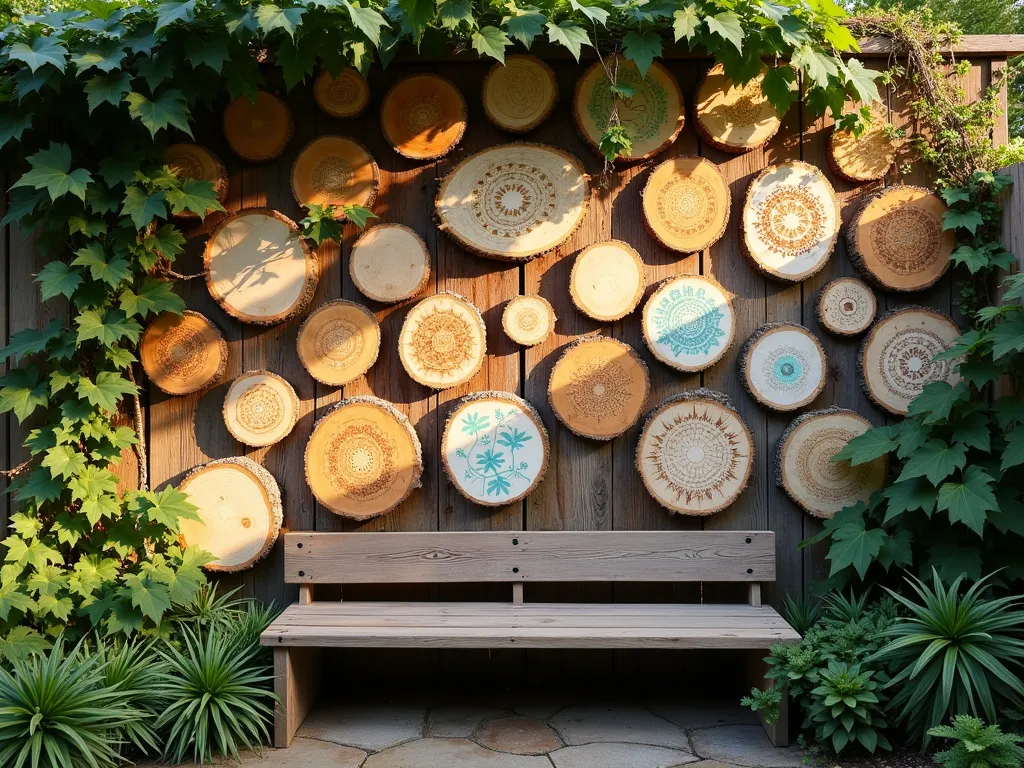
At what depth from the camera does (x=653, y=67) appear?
12.5 feet

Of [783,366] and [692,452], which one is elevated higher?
[783,366]

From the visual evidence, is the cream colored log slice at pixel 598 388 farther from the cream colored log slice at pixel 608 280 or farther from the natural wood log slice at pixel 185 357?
the natural wood log slice at pixel 185 357

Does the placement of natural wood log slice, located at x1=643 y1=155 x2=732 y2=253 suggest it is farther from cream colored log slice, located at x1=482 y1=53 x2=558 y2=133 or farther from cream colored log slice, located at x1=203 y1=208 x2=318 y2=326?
cream colored log slice, located at x1=203 y1=208 x2=318 y2=326

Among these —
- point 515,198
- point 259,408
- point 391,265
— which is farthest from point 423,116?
point 259,408

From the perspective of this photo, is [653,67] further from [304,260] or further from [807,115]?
[304,260]

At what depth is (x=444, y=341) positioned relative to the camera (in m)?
3.80

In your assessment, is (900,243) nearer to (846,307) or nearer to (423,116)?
(846,307)

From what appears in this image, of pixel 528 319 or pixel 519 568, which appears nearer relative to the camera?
pixel 519 568

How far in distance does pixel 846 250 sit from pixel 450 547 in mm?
2486

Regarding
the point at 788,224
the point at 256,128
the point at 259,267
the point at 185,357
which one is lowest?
the point at 185,357

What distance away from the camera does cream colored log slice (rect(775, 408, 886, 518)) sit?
3.73 m

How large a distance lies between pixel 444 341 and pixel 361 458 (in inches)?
28.1

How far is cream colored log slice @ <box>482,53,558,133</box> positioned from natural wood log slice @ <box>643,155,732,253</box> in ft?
2.13

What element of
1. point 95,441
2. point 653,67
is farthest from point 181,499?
point 653,67
